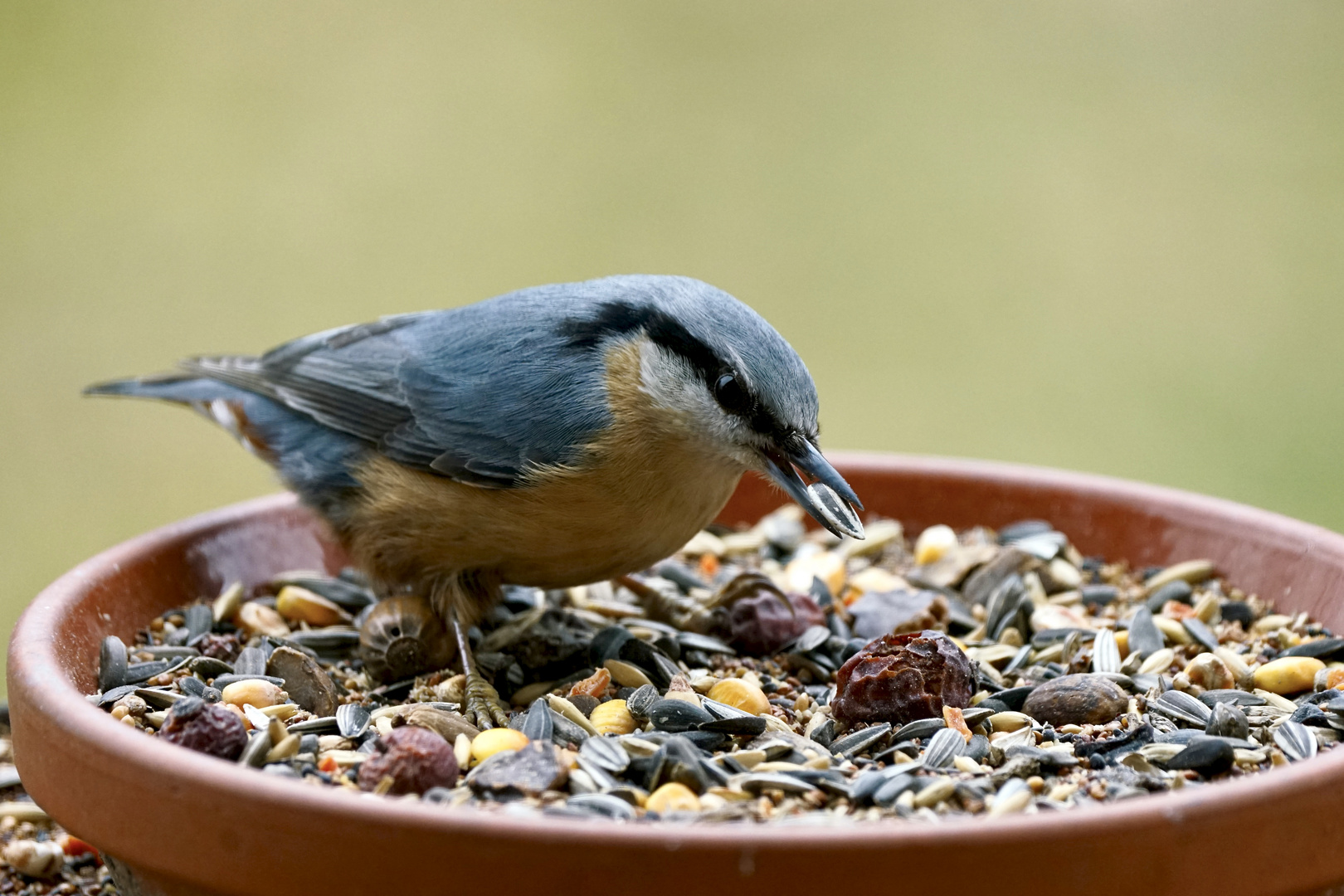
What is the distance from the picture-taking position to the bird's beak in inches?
115

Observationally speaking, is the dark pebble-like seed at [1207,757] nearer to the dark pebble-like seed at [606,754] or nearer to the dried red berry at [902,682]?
the dried red berry at [902,682]

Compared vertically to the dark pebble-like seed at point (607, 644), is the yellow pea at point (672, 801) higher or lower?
higher

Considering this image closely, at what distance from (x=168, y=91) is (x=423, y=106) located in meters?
1.39

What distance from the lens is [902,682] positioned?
8.77 feet

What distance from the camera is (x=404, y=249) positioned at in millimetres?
7508

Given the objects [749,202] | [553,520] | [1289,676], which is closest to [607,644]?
[553,520]

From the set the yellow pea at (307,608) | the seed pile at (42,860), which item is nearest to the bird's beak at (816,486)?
the yellow pea at (307,608)

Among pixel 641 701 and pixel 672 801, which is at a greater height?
pixel 672 801

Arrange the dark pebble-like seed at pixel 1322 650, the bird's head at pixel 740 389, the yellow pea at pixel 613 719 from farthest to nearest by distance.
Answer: the dark pebble-like seed at pixel 1322 650 < the bird's head at pixel 740 389 < the yellow pea at pixel 613 719

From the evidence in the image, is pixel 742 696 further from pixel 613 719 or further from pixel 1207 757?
pixel 1207 757

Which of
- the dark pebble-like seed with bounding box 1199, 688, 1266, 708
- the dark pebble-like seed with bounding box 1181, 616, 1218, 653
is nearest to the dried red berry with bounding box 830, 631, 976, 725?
the dark pebble-like seed with bounding box 1199, 688, 1266, 708

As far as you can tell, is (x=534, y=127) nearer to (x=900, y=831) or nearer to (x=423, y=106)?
(x=423, y=106)

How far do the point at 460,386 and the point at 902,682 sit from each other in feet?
4.38

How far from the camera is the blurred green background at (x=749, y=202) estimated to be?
22.8ft
